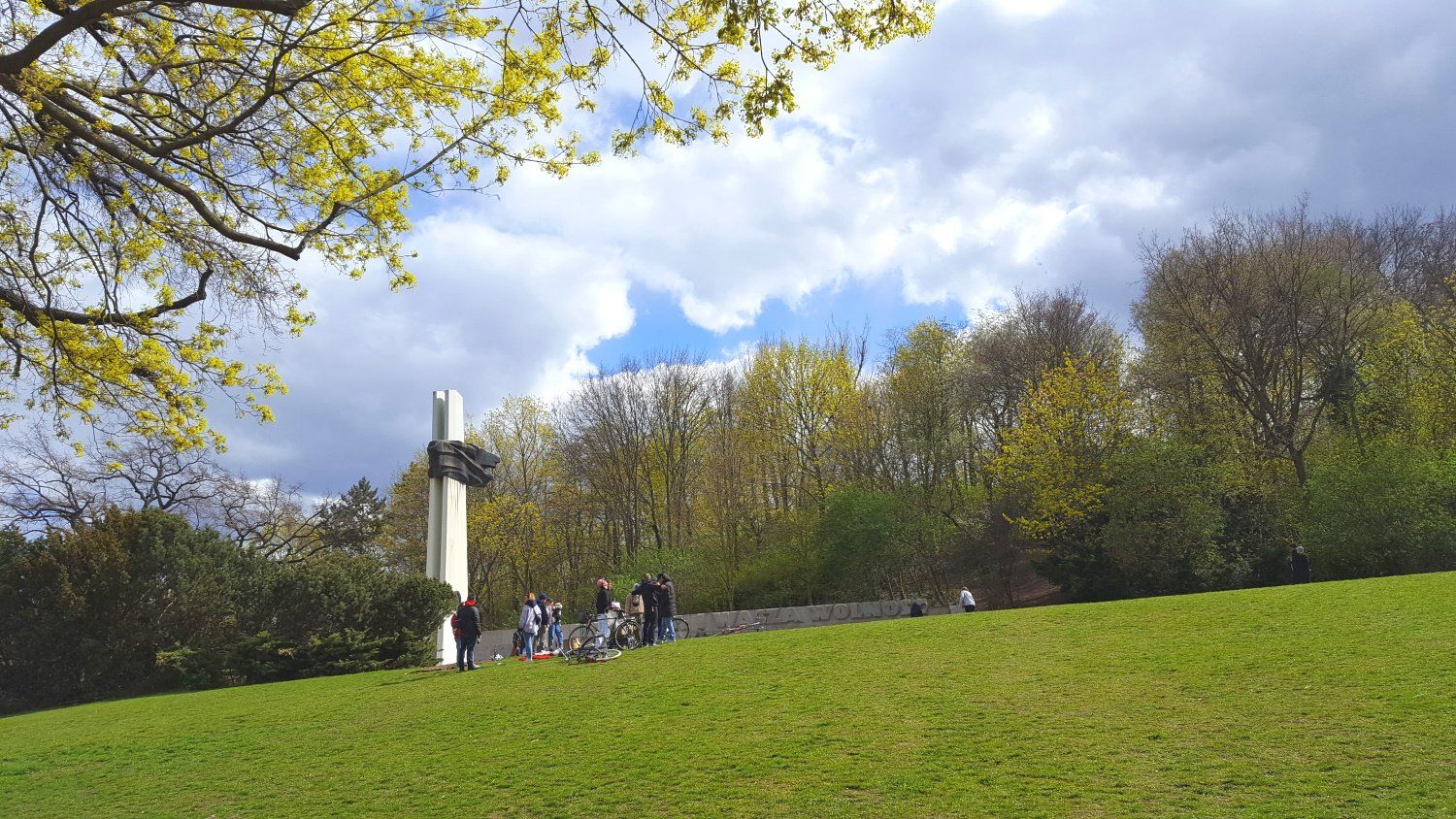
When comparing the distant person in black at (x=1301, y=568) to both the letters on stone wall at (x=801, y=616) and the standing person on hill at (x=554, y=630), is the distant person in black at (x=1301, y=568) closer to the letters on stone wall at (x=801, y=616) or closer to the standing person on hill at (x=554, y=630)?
the letters on stone wall at (x=801, y=616)

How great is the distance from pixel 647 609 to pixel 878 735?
10.7 metres

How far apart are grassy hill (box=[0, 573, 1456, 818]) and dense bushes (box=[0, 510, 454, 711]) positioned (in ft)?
18.0

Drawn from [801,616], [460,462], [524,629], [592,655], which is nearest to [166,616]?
[460,462]

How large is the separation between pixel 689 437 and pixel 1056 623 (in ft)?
109

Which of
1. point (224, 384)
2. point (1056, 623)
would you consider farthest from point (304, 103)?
point (1056, 623)

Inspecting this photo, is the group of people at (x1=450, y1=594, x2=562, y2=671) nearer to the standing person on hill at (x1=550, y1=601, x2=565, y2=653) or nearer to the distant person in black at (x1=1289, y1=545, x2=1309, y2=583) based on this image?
the standing person on hill at (x1=550, y1=601, x2=565, y2=653)

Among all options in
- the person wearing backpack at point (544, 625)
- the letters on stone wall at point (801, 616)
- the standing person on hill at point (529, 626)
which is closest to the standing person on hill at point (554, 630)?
the person wearing backpack at point (544, 625)

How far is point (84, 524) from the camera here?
874 inches

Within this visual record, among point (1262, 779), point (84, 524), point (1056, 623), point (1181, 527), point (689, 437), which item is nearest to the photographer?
point (1262, 779)

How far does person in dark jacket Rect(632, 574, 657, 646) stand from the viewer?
19578 mm

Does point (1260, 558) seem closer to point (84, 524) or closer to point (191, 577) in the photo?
point (191, 577)

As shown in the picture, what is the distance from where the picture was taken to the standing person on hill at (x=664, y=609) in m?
20.1

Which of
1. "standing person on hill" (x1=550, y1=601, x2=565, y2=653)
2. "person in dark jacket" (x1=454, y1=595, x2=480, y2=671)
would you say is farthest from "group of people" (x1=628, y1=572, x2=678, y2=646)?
"standing person on hill" (x1=550, y1=601, x2=565, y2=653)

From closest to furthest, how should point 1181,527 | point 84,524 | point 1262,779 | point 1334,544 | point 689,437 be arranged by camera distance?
point 1262,779
point 84,524
point 1334,544
point 1181,527
point 689,437
